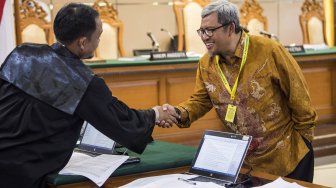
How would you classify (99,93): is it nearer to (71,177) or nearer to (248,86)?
(71,177)

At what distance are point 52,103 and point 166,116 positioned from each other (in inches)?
25.4

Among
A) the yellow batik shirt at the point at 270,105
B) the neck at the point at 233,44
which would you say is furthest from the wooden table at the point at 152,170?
the neck at the point at 233,44

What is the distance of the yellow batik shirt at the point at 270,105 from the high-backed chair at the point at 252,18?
5.29m

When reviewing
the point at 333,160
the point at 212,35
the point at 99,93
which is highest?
the point at 212,35

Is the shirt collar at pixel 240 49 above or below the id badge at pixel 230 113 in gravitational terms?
above

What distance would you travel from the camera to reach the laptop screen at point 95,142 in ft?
8.84

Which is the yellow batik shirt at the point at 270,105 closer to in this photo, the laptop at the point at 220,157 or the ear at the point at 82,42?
the laptop at the point at 220,157

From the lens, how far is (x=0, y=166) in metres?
2.22

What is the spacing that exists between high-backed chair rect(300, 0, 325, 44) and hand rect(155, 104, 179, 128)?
605cm

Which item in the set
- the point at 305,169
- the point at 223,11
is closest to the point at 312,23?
the point at 305,169

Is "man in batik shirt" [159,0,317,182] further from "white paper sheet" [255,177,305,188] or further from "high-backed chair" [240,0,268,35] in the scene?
"high-backed chair" [240,0,268,35]

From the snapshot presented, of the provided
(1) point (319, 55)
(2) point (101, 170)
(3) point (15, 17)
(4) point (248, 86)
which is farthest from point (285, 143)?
(1) point (319, 55)

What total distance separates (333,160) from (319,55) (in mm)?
1252

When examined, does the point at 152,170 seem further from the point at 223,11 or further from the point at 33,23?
the point at 33,23
